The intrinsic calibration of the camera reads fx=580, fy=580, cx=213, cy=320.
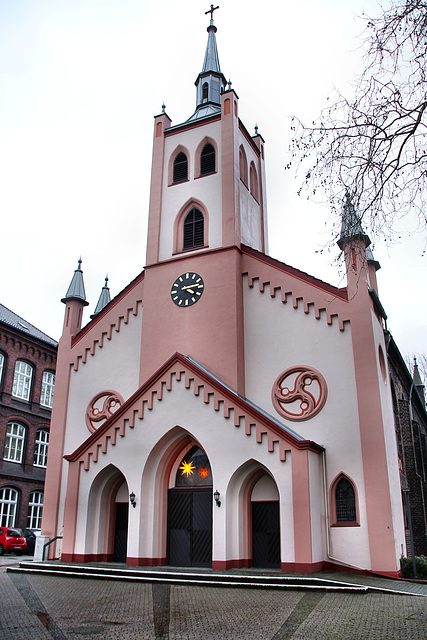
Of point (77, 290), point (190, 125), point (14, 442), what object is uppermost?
point (190, 125)

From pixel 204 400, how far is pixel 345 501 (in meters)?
4.99

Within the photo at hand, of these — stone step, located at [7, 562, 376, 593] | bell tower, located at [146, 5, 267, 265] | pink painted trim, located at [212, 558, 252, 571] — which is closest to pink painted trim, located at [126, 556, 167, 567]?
stone step, located at [7, 562, 376, 593]

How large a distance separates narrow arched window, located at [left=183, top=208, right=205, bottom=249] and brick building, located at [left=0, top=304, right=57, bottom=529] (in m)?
15.2

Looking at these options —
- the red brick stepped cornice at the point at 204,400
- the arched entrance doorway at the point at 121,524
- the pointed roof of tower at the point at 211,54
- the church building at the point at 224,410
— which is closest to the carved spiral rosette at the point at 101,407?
the church building at the point at 224,410

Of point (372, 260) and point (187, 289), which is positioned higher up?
point (372, 260)

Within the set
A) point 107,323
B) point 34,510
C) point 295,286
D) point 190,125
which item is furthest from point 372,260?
point 34,510

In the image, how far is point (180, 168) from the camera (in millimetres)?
24531

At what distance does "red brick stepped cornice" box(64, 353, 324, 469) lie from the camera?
16.0 meters

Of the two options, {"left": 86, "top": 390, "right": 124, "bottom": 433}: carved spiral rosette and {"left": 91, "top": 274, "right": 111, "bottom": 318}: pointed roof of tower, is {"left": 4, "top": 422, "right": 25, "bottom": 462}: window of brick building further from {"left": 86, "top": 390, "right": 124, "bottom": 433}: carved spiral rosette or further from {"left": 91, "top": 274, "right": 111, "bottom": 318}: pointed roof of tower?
{"left": 86, "top": 390, "right": 124, "bottom": 433}: carved spiral rosette

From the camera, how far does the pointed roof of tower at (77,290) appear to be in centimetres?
2434

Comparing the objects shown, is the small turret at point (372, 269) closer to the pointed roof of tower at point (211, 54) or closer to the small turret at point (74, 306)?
the small turret at point (74, 306)

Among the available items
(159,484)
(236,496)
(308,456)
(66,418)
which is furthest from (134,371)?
(308,456)

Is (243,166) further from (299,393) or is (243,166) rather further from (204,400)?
(204,400)

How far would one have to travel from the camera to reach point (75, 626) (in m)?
8.89
